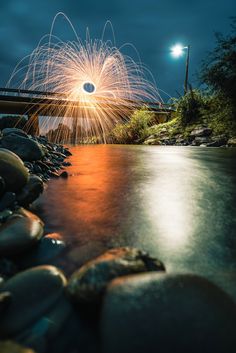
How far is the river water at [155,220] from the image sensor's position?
2137 millimetres

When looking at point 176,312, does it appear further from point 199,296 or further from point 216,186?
point 216,186

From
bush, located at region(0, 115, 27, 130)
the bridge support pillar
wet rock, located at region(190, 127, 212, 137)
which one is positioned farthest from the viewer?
bush, located at region(0, 115, 27, 130)

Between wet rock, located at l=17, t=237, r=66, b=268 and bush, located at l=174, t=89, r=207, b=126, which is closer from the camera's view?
wet rock, located at l=17, t=237, r=66, b=268

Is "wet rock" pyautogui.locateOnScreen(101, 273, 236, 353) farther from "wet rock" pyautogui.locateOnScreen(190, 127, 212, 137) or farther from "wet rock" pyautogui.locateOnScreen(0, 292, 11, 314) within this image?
"wet rock" pyautogui.locateOnScreen(190, 127, 212, 137)

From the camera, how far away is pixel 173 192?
438 centimetres

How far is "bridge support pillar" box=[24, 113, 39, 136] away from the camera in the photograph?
26203 mm

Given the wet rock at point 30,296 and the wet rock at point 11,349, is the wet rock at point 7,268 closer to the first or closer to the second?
the wet rock at point 30,296

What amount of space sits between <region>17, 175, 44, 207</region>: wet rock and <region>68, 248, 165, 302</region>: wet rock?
208 cm

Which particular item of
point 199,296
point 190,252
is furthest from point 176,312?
point 190,252

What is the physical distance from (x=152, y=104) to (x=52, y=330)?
32557mm

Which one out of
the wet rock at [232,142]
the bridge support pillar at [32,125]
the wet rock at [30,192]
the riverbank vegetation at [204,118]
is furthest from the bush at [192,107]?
the wet rock at [30,192]

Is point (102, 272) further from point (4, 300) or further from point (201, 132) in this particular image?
point (201, 132)

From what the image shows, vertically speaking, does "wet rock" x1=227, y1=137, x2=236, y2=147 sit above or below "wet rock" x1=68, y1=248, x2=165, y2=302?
above

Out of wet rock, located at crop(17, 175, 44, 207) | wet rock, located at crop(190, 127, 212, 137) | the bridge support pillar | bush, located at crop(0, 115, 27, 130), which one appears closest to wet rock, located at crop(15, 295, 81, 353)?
wet rock, located at crop(17, 175, 44, 207)
